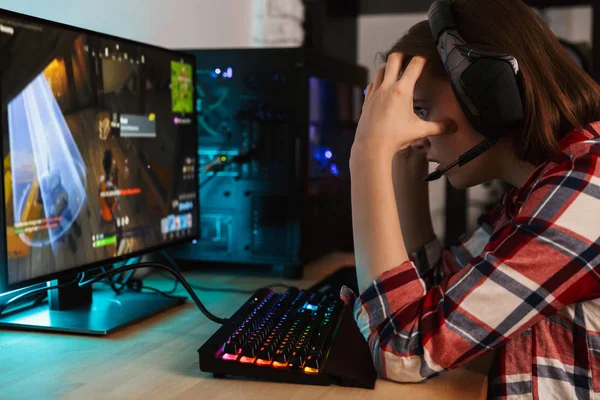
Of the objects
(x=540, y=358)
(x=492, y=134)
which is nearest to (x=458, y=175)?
(x=492, y=134)

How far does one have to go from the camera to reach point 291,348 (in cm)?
80

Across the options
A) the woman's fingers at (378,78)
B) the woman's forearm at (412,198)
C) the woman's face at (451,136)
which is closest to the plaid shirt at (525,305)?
the woman's face at (451,136)

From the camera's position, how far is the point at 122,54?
1042 mm

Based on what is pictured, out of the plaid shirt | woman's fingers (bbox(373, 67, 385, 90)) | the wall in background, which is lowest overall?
the plaid shirt

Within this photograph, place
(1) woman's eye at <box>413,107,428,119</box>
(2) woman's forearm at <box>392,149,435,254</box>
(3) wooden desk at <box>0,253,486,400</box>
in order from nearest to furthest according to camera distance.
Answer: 1. (3) wooden desk at <box>0,253,486,400</box>
2. (1) woman's eye at <box>413,107,428,119</box>
3. (2) woman's forearm at <box>392,149,435,254</box>

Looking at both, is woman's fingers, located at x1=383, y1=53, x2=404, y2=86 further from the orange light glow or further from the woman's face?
the orange light glow

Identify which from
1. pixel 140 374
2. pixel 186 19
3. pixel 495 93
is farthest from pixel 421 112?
pixel 186 19

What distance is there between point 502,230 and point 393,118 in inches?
7.6

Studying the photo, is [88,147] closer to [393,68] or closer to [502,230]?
→ [393,68]

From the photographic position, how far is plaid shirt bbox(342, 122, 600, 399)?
75cm

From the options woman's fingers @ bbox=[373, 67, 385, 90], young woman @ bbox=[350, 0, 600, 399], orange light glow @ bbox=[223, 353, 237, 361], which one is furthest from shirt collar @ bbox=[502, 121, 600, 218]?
orange light glow @ bbox=[223, 353, 237, 361]

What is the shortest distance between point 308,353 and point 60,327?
0.37 metres

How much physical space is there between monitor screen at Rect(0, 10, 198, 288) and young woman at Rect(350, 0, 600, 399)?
1.28ft

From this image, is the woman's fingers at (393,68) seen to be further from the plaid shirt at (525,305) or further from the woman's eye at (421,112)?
the plaid shirt at (525,305)
